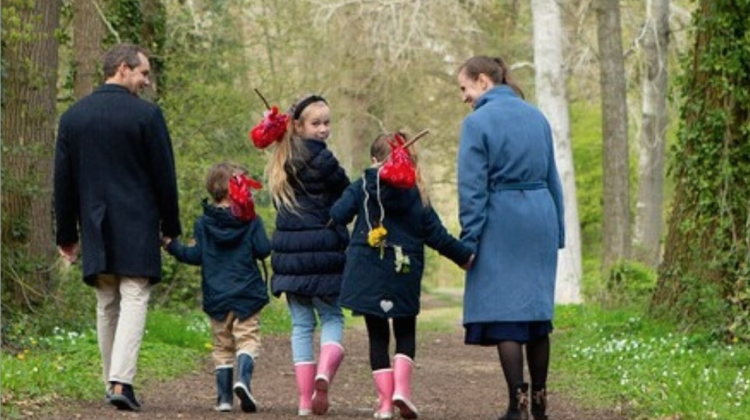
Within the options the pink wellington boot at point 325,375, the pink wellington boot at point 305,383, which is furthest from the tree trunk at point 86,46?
the pink wellington boot at point 325,375

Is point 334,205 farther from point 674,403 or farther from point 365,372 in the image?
point 365,372

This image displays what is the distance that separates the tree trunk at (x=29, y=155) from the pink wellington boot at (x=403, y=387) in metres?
6.15

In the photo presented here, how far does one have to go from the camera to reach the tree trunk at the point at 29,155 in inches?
624

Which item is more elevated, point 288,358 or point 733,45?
point 733,45

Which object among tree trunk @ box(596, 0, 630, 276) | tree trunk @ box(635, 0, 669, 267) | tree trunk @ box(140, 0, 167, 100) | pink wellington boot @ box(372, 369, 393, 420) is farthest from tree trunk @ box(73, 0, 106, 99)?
tree trunk @ box(635, 0, 669, 267)

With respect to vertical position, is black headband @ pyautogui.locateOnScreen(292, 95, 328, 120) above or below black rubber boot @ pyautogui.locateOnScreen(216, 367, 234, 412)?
above

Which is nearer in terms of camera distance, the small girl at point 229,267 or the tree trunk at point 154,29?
the small girl at point 229,267

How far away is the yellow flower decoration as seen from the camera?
33.1ft

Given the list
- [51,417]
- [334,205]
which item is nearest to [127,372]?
[51,417]

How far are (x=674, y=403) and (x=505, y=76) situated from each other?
6.61ft

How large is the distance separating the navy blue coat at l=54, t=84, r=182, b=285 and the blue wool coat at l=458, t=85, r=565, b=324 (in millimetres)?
1916

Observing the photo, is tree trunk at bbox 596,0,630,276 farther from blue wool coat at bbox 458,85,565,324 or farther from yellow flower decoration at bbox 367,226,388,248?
blue wool coat at bbox 458,85,565,324

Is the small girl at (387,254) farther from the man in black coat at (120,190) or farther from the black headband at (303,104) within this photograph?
the man in black coat at (120,190)

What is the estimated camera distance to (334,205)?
10.4 metres
